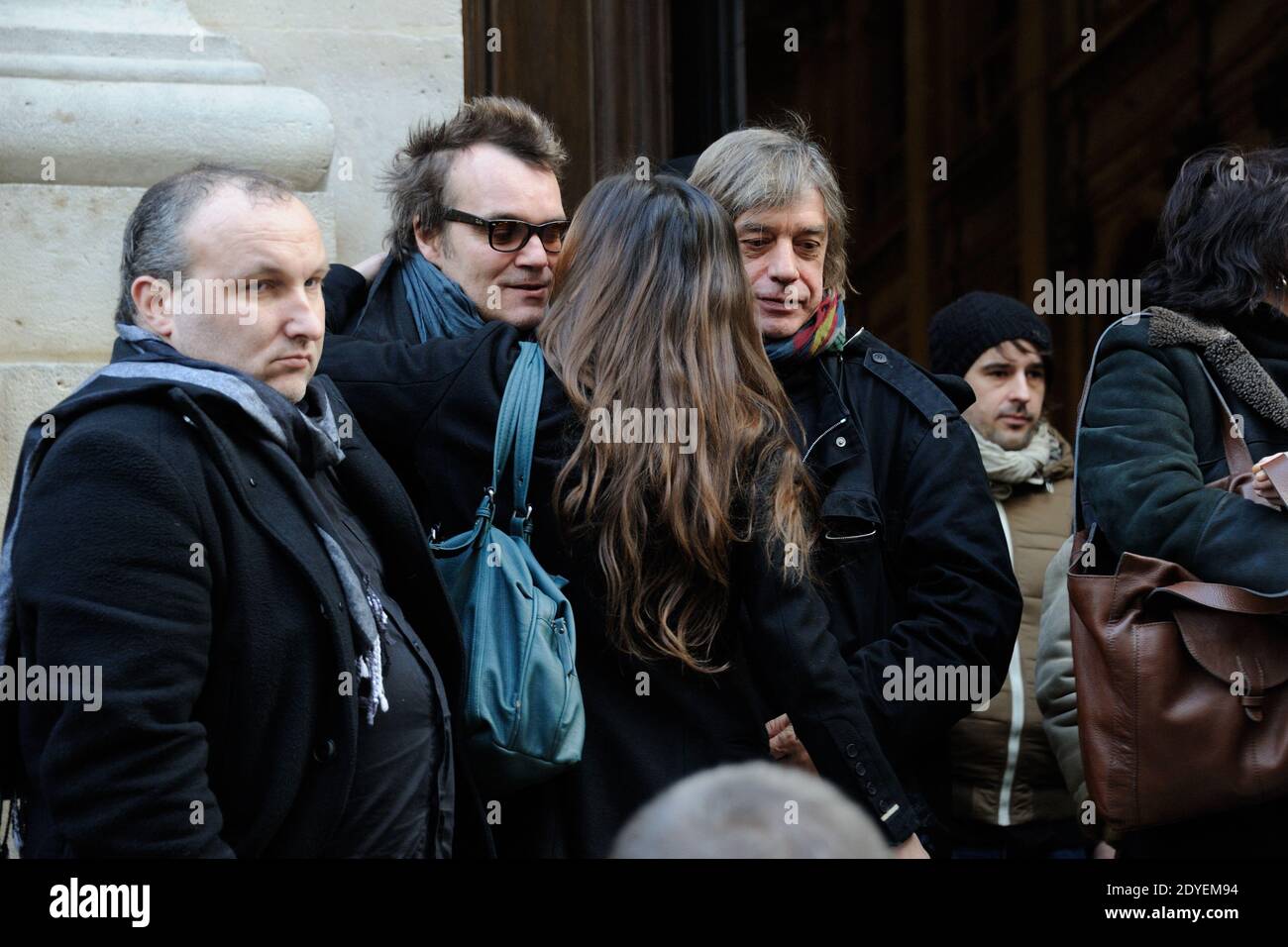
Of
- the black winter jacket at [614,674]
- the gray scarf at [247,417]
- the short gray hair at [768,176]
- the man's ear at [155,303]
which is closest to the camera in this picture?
the gray scarf at [247,417]

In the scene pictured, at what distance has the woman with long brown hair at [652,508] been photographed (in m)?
2.77

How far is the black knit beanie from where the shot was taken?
14.0 feet

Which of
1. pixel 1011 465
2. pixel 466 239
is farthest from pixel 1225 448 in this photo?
pixel 466 239

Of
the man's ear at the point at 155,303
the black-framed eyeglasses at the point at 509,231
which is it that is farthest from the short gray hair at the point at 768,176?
the man's ear at the point at 155,303

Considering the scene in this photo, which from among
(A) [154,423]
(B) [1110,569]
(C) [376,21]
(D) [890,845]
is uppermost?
(C) [376,21]

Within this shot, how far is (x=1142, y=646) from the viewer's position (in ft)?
9.64

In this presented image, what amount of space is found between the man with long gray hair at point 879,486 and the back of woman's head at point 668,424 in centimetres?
22

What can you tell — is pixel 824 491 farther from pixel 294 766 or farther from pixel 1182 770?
pixel 294 766

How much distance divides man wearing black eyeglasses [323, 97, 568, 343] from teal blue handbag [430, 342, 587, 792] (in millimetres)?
447

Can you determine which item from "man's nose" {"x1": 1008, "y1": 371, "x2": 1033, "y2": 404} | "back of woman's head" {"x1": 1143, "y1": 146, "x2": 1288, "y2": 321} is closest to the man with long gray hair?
"back of woman's head" {"x1": 1143, "y1": 146, "x2": 1288, "y2": 321}

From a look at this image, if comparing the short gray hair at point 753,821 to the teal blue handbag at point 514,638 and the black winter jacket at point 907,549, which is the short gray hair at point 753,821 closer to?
the teal blue handbag at point 514,638

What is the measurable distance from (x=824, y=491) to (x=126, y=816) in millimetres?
1419

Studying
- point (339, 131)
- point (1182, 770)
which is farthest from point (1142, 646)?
point (339, 131)

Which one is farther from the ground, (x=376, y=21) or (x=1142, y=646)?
(x=376, y=21)
